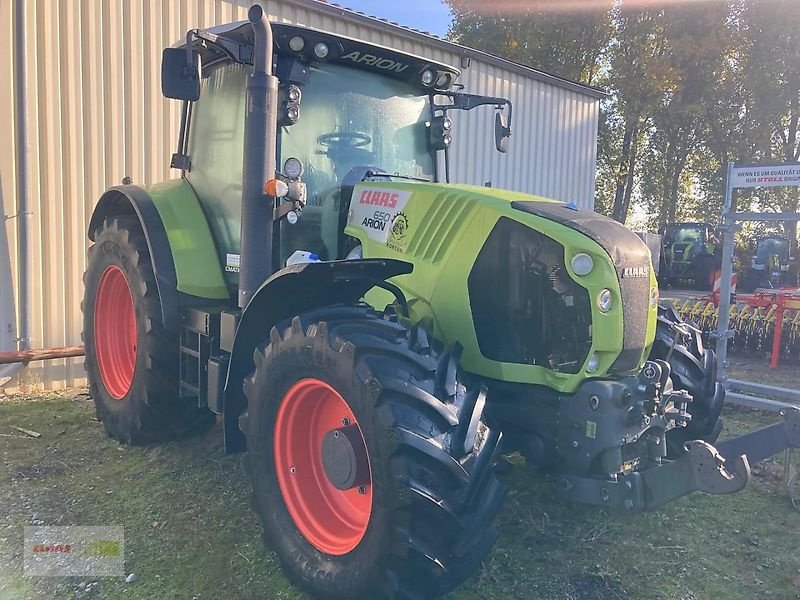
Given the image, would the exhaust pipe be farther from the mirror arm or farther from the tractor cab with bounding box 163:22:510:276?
the mirror arm

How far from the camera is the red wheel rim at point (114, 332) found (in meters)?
5.02

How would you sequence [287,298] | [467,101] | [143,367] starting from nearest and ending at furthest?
[287,298] < [143,367] < [467,101]

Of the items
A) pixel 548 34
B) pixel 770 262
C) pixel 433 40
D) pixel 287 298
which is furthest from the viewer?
pixel 548 34

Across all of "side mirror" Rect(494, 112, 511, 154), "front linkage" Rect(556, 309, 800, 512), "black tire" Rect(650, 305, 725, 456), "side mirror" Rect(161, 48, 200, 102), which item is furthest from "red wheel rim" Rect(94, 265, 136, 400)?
"black tire" Rect(650, 305, 725, 456)

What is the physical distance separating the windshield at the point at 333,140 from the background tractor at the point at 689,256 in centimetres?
1846

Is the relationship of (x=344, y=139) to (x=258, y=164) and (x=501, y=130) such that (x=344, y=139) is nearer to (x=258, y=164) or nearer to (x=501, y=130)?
(x=258, y=164)

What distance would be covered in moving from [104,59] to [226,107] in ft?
9.73

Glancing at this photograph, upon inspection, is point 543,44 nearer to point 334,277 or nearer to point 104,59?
point 104,59

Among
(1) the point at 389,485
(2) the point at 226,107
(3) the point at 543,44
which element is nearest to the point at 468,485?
(1) the point at 389,485

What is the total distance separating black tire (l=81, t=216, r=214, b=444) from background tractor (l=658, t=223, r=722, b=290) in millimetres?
18740

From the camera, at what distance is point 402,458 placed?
8.32ft

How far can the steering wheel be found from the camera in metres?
3.88

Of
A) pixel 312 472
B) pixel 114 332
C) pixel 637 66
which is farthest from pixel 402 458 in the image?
pixel 637 66

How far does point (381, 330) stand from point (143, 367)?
6.78 ft
